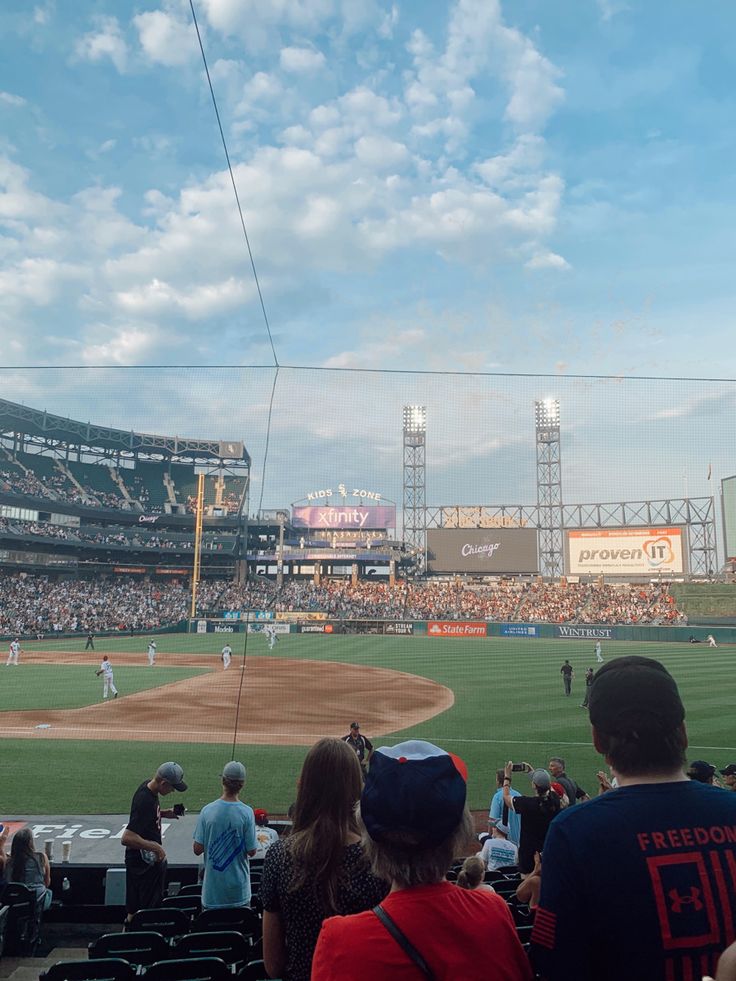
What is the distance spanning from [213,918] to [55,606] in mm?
47010

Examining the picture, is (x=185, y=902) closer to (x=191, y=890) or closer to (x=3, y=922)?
(x=191, y=890)

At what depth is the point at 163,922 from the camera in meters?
4.90

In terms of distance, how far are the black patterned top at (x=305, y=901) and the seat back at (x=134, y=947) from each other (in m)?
2.11

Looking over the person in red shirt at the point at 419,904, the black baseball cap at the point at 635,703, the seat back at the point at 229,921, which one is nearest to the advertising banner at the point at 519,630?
the seat back at the point at 229,921

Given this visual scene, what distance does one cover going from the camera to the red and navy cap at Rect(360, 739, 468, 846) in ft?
5.48

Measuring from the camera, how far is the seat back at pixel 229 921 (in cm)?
452

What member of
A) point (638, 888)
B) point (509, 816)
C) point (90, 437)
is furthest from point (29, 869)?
point (90, 437)

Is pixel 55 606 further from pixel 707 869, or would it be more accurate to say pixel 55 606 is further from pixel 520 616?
pixel 707 869

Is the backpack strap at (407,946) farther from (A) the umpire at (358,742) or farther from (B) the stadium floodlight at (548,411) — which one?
(B) the stadium floodlight at (548,411)

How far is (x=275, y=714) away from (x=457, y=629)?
89.6ft

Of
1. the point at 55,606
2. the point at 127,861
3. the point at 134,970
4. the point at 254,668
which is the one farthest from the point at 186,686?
the point at 55,606

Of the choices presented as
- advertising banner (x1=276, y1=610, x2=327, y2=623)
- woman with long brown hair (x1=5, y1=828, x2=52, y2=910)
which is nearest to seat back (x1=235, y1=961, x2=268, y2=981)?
woman with long brown hair (x1=5, y1=828, x2=52, y2=910)

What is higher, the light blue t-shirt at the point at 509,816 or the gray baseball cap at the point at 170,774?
the gray baseball cap at the point at 170,774

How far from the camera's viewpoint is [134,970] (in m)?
3.72
